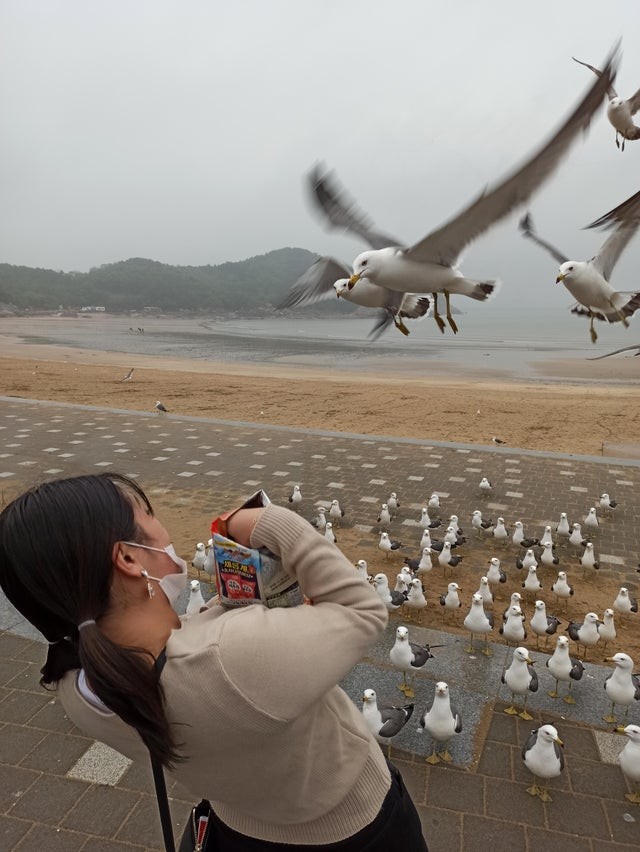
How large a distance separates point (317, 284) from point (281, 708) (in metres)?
1.96

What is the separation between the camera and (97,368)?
30906 mm

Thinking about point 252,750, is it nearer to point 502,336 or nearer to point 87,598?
point 87,598

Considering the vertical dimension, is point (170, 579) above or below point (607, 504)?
above

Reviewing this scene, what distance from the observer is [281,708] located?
3.94ft

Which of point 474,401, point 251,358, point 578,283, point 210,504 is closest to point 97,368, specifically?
point 251,358

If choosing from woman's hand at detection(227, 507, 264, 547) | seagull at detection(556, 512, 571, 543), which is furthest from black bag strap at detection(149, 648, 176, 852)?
seagull at detection(556, 512, 571, 543)

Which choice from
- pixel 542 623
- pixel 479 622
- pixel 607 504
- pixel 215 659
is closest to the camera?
pixel 215 659

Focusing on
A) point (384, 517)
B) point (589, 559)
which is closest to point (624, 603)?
point (589, 559)

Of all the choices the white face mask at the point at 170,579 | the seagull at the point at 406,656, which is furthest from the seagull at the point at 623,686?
the white face mask at the point at 170,579

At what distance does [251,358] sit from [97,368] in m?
13.1

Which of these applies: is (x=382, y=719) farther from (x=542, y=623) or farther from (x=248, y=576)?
(x=248, y=576)

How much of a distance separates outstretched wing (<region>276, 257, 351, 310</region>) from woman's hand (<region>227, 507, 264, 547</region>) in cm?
143

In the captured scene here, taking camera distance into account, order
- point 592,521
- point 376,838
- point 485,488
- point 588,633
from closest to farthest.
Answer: point 376,838, point 588,633, point 592,521, point 485,488

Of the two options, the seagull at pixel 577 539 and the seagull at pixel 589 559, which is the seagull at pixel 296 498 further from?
the seagull at pixel 589 559
